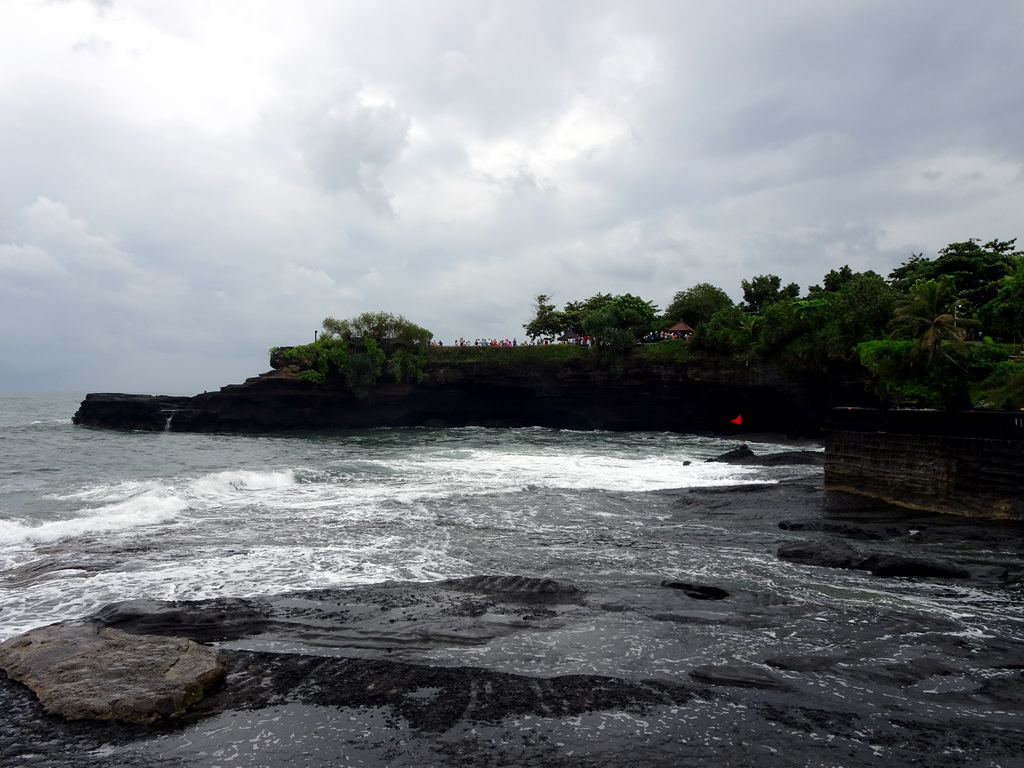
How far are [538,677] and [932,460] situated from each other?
13222 mm

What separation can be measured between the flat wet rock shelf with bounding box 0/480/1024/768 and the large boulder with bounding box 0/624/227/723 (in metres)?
0.02

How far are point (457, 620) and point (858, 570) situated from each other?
6153mm

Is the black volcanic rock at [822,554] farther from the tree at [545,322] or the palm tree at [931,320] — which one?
the tree at [545,322]

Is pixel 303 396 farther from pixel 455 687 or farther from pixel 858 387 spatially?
pixel 455 687

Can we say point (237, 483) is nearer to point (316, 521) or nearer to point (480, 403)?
point (316, 521)

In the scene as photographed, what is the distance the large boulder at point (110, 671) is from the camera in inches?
224

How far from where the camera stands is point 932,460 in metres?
15.5

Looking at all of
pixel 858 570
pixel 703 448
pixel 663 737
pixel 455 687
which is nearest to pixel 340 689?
pixel 455 687

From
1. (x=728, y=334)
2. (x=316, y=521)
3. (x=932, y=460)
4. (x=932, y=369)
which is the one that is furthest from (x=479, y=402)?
(x=932, y=460)

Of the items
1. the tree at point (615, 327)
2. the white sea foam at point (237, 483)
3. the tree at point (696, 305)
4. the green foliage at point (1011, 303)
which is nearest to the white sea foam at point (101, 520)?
the white sea foam at point (237, 483)

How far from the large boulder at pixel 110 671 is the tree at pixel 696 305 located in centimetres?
4901

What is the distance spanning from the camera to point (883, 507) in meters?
15.7

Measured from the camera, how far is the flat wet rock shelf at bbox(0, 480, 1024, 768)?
16.9 ft

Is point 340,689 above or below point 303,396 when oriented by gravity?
below
